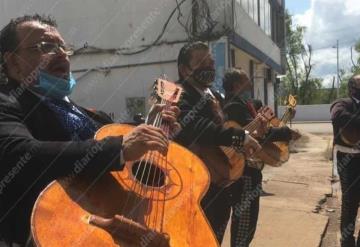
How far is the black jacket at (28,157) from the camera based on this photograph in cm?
167

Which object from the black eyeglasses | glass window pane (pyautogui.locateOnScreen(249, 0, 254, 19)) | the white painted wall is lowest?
the black eyeglasses

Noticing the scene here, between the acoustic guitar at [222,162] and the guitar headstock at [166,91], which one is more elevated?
the guitar headstock at [166,91]

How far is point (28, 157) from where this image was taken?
5.45 ft

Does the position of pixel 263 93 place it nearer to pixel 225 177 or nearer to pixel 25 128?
pixel 225 177

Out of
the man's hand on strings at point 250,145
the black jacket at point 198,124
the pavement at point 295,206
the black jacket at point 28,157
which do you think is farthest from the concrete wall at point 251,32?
the black jacket at point 28,157

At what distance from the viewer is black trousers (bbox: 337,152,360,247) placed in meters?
4.55

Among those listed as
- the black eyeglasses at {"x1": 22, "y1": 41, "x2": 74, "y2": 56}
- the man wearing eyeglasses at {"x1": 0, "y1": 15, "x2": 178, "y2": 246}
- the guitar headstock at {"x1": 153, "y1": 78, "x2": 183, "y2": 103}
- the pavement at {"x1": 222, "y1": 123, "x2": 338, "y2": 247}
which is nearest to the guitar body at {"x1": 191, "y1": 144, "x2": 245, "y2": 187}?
the guitar headstock at {"x1": 153, "y1": 78, "x2": 183, "y2": 103}

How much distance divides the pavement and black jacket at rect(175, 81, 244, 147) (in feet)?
7.25

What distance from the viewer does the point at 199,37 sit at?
9.36 metres

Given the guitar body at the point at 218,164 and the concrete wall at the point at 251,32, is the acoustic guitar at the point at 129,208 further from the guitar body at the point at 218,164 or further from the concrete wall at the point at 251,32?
the concrete wall at the point at 251,32

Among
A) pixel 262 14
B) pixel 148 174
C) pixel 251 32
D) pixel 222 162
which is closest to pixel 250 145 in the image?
pixel 222 162

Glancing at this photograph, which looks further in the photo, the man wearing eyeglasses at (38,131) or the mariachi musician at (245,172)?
the mariachi musician at (245,172)

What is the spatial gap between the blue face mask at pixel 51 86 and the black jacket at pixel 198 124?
3.74 ft

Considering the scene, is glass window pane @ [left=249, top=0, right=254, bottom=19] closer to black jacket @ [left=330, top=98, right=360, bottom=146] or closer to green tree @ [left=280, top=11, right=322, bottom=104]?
black jacket @ [left=330, top=98, right=360, bottom=146]
